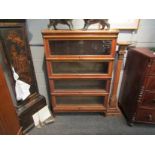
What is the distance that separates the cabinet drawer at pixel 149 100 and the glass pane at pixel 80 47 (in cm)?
65

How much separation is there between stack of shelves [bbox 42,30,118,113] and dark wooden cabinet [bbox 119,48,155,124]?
301 millimetres

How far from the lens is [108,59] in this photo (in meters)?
1.31

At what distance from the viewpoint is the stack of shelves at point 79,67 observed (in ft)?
3.98

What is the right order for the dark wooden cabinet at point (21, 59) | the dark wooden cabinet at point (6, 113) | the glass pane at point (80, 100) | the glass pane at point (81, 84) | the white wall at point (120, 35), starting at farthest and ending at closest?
the glass pane at point (80, 100) → the glass pane at point (81, 84) → the white wall at point (120, 35) → the dark wooden cabinet at point (21, 59) → the dark wooden cabinet at point (6, 113)

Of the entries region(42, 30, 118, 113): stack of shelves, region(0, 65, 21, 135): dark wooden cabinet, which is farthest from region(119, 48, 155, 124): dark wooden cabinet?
region(0, 65, 21, 135): dark wooden cabinet

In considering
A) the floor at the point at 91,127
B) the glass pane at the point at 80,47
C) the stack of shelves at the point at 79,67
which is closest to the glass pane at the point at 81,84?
the stack of shelves at the point at 79,67

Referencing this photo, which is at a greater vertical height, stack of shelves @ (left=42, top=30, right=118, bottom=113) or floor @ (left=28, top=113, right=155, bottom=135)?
stack of shelves @ (left=42, top=30, right=118, bottom=113)

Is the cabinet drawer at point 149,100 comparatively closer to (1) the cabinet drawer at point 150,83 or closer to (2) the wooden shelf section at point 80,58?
(1) the cabinet drawer at point 150,83

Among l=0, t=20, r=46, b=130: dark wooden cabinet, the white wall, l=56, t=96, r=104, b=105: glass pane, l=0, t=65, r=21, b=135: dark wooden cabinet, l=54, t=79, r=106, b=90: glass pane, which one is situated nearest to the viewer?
l=0, t=65, r=21, b=135: dark wooden cabinet

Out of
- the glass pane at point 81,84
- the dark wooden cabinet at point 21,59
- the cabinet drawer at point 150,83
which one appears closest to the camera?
the dark wooden cabinet at point 21,59

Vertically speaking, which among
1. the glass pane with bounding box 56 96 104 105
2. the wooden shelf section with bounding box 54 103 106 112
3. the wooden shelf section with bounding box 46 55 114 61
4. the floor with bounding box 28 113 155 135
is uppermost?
the wooden shelf section with bounding box 46 55 114 61

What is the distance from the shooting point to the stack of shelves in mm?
1213

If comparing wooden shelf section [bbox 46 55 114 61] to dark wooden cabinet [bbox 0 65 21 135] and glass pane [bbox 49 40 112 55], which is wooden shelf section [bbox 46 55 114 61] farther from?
dark wooden cabinet [bbox 0 65 21 135]
